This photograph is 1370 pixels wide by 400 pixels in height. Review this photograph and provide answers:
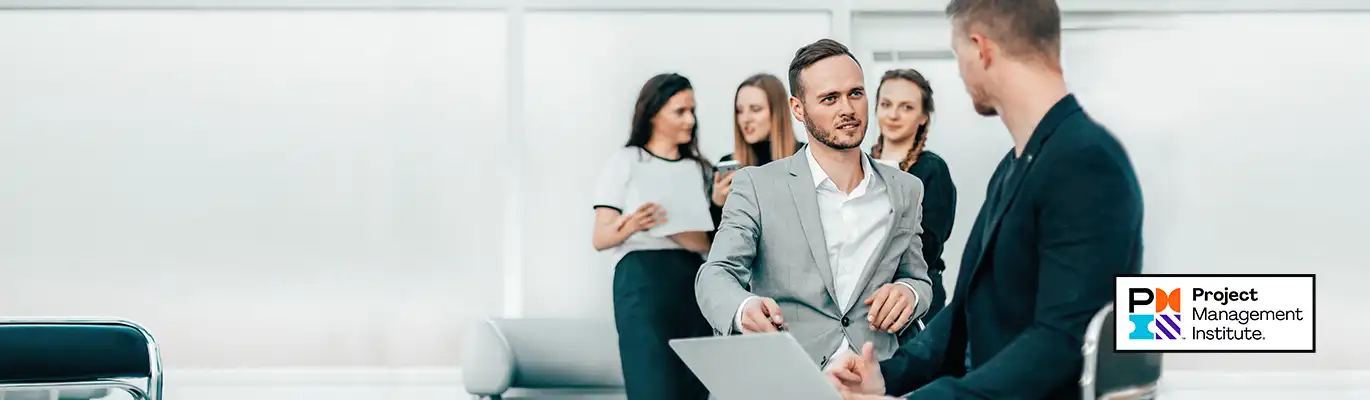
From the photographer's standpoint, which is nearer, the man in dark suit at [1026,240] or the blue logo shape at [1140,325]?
the man in dark suit at [1026,240]

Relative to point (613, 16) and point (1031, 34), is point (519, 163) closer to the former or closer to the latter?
point (613, 16)

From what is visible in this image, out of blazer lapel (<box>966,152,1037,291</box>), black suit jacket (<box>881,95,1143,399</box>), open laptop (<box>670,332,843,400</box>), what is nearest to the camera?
open laptop (<box>670,332,843,400</box>)

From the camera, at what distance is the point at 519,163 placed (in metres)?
3.65

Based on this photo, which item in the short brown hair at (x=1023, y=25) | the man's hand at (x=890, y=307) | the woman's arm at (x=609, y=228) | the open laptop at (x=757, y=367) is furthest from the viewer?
the woman's arm at (x=609, y=228)

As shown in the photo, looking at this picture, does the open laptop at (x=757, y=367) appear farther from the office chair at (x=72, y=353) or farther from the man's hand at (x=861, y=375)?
the office chair at (x=72, y=353)

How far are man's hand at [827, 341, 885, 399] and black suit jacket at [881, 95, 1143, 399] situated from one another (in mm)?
177

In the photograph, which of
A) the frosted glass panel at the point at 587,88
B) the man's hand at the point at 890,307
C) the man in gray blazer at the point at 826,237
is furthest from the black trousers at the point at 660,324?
the man's hand at the point at 890,307

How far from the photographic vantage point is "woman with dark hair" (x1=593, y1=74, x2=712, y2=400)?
2.99 meters

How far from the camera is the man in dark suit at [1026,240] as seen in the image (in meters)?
1.59

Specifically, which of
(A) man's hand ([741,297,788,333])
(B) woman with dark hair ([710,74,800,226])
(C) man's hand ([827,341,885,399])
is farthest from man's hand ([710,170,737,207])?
(C) man's hand ([827,341,885,399])

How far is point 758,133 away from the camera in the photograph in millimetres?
3016

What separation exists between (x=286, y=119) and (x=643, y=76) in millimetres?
1095

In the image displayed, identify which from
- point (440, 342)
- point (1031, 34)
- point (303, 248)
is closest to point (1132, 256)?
point (1031, 34)

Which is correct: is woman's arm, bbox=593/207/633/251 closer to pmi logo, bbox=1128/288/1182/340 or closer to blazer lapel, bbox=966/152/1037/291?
pmi logo, bbox=1128/288/1182/340
